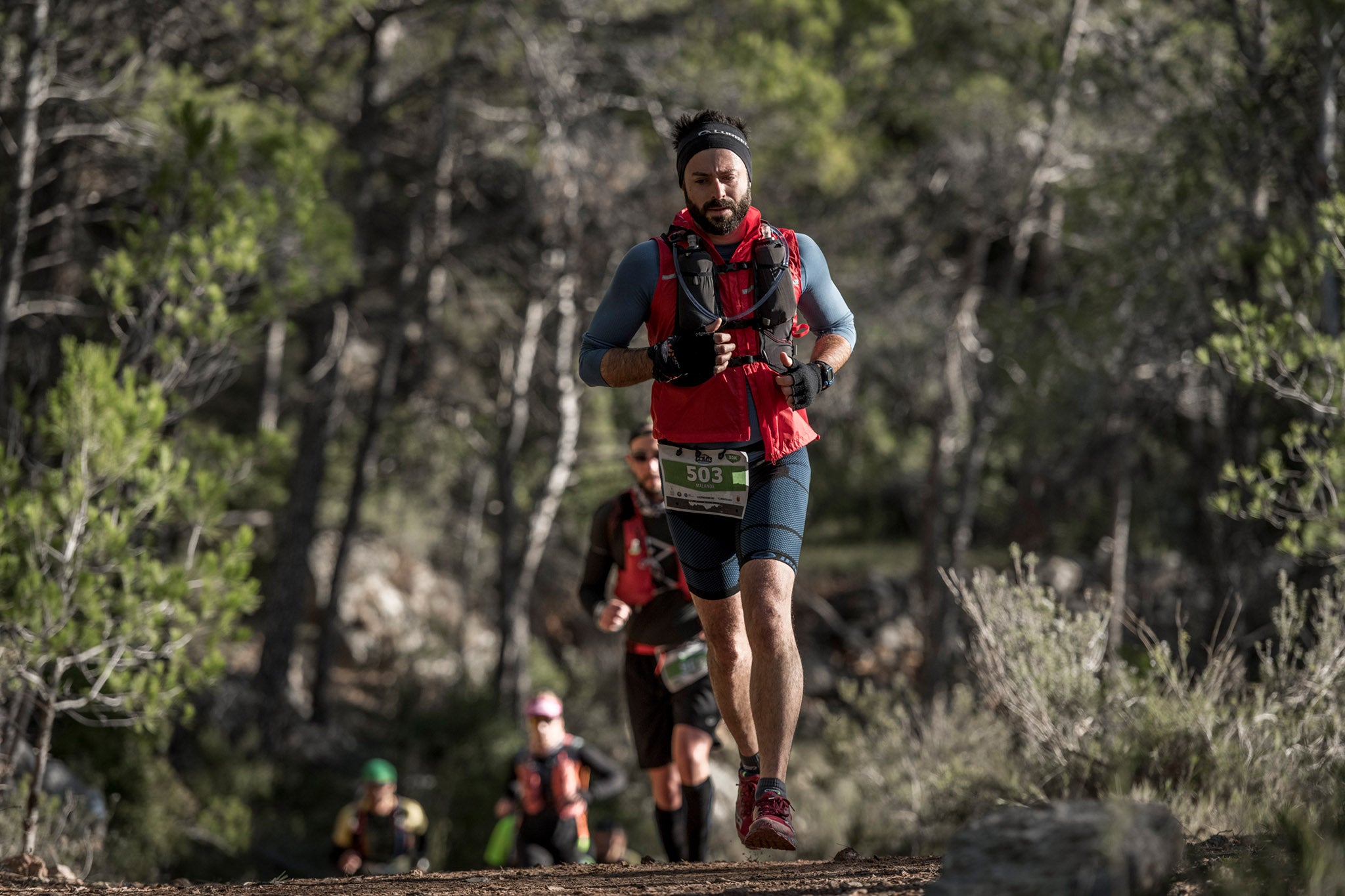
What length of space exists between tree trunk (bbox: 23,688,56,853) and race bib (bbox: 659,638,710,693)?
9.10 feet

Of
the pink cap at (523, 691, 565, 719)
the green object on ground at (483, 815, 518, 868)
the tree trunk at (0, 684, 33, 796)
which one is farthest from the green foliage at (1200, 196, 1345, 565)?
the tree trunk at (0, 684, 33, 796)

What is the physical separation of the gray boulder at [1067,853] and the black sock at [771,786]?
73 centimetres

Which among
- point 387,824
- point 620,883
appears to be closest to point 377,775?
point 387,824

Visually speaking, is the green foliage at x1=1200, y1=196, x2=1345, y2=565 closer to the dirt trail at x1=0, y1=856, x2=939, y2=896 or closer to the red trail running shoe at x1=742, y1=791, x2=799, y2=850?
the dirt trail at x1=0, y1=856, x2=939, y2=896

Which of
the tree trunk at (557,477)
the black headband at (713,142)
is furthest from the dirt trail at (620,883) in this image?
the tree trunk at (557,477)

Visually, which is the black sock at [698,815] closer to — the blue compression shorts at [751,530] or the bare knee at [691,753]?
the bare knee at [691,753]

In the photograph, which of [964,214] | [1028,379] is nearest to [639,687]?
[1028,379]

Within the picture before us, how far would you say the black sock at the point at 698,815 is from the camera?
5129 millimetres

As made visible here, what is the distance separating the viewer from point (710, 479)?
3686 mm

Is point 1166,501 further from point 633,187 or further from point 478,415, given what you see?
point 478,415

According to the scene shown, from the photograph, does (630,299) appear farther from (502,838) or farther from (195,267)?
(195,267)

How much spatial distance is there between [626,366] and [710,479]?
0.41 m

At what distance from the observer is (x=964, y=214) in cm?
1856

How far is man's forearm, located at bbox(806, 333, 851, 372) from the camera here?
3.76m
